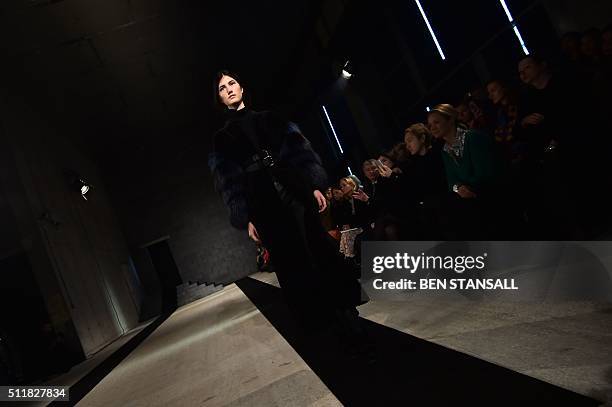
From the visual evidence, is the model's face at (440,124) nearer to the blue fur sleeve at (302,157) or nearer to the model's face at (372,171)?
the blue fur sleeve at (302,157)

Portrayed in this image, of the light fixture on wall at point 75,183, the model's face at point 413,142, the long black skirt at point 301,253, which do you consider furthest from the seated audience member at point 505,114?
the light fixture on wall at point 75,183

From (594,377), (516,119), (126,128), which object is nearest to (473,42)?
(516,119)

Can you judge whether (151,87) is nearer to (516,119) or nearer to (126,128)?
(126,128)

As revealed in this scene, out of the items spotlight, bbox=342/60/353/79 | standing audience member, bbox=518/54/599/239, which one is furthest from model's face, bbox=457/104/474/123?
spotlight, bbox=342/60/353/79

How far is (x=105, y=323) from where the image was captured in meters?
9.52

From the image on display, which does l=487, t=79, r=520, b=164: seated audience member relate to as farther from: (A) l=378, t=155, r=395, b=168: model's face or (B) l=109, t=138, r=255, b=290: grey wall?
(B) l=109, t=138, r=255, b=290: grey wall

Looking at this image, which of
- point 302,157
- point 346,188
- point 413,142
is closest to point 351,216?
point 346,188

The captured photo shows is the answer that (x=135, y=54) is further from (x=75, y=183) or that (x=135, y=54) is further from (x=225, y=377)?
(x=225, y=377)

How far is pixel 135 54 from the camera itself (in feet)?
33.3

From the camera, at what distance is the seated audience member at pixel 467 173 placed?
2795 millimetres

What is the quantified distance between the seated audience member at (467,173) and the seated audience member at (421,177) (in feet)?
1.45

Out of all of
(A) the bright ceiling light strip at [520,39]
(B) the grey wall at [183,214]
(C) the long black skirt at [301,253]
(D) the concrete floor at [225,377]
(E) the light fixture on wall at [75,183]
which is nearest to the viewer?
(D) the concrete floor at [225,377]

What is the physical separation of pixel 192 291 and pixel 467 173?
561 inches

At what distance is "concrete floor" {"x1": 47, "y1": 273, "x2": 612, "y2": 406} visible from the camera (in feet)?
4.30
